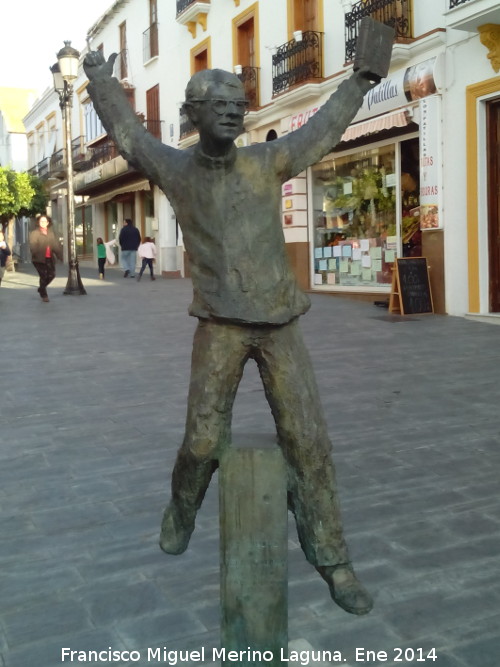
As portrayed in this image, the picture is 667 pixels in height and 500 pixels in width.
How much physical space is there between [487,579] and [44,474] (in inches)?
106

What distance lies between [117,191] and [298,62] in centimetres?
1494

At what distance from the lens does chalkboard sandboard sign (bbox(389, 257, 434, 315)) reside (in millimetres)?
12336

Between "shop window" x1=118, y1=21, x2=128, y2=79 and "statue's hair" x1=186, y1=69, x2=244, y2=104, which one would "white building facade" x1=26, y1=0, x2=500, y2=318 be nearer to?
"shop window" x1=118, y1=21, x2=128, y2=79

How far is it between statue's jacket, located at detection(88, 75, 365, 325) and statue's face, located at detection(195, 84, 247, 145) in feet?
0.31

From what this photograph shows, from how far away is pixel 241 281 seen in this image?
253 cm

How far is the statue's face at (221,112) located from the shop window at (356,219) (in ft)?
40.1

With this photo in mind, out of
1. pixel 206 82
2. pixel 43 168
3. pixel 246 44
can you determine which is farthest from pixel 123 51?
pixel 206 82

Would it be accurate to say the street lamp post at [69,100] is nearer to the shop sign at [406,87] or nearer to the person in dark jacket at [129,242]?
the person in dark jacket at [129,242]

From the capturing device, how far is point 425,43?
1242cm

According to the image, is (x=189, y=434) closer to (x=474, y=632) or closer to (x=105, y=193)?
(x=474, y=632)

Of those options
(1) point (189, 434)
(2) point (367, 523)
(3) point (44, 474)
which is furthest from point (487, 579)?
(3) point (44, 474)

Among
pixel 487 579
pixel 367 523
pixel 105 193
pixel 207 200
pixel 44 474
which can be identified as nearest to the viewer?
pixel 207 200

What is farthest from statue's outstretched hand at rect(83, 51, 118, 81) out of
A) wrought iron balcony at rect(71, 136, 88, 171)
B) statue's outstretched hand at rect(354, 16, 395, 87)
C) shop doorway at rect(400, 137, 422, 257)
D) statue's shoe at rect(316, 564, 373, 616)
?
wrought iron balcony at rect(71, 136, 88, 171)

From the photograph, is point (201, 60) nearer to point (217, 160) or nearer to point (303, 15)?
point (303, 15)
